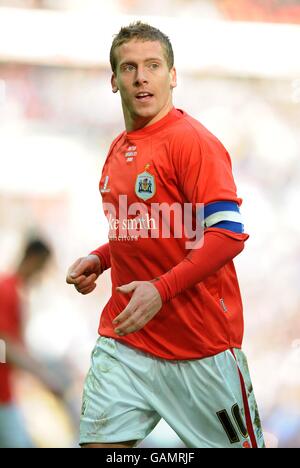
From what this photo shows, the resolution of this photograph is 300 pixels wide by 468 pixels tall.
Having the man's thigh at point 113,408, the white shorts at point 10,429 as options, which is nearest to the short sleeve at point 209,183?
the man's thigh at point 113,408

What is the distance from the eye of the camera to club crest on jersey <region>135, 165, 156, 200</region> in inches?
109

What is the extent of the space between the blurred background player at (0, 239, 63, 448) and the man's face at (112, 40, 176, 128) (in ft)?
5.31

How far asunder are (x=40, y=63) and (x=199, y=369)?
9.18 ft

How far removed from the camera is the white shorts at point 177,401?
277 centimetres

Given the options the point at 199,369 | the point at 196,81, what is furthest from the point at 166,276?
the point at 196,81

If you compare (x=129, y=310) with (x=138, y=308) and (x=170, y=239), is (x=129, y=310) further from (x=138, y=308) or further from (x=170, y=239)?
(x=170, y=239)

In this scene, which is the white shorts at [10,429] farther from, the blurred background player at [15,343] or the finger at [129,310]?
the finger at [129,310]

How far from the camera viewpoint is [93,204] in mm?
5070

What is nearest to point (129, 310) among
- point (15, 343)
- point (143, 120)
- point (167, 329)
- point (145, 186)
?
point (167, 329)

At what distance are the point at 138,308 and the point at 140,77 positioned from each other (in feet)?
2.69

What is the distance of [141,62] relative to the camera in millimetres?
2887

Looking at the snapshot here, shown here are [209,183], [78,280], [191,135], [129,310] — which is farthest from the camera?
[78,280]

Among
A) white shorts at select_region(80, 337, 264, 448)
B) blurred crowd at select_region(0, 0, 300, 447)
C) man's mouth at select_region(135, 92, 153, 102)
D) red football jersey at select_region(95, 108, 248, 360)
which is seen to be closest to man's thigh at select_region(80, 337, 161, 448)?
white shorts at select_region(80, 337, 264, 448)
